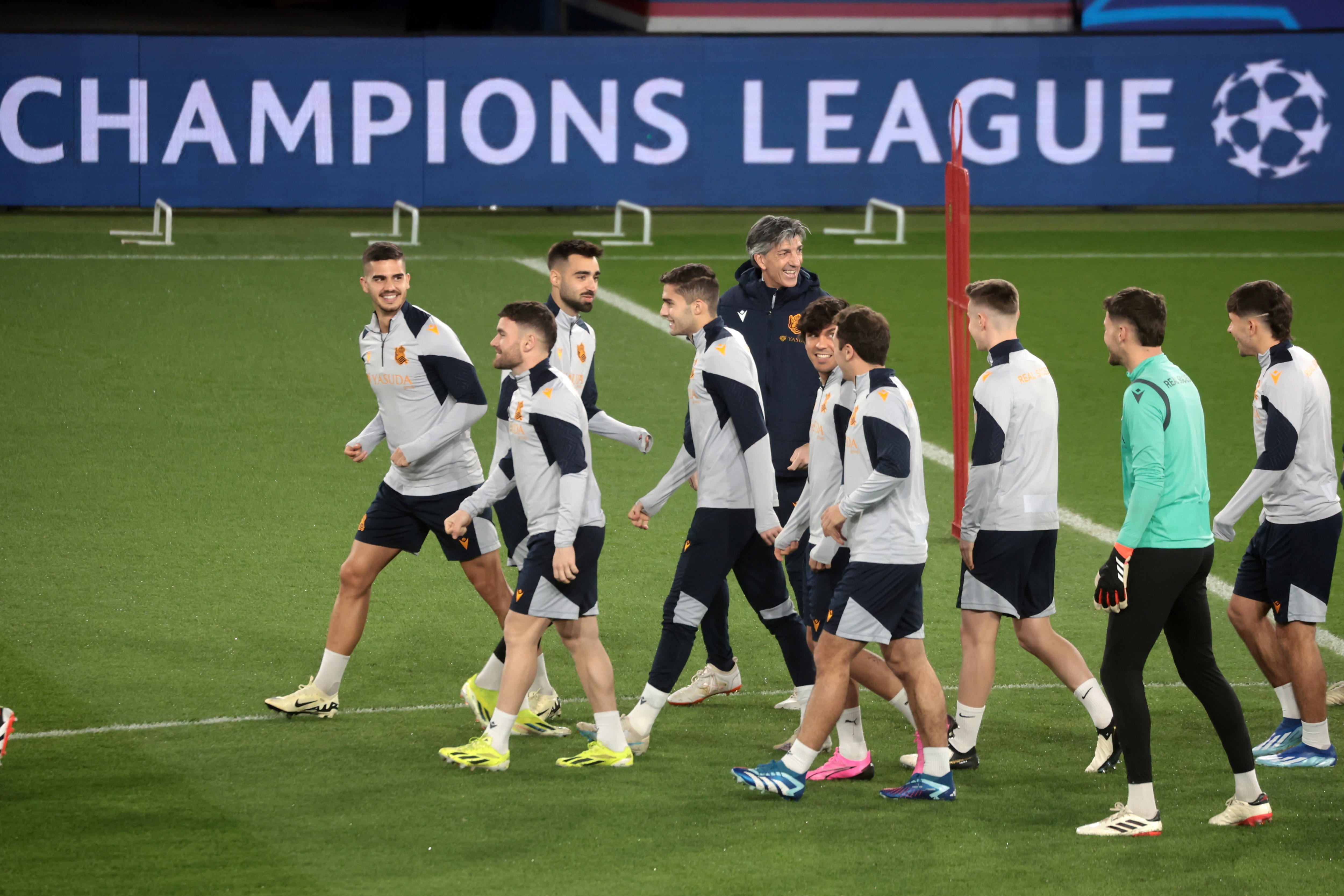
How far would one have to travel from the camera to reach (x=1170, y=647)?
20.9 feet

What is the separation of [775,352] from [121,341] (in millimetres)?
9245

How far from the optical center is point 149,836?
6180 millimetres

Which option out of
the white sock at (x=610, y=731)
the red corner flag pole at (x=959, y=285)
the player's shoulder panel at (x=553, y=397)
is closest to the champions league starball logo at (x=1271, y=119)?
the red corner flag pole at (x=959, y=285)

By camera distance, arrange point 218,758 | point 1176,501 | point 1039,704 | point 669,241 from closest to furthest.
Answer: point 1176,501
point 218,758
point 1039,704
point 669,241

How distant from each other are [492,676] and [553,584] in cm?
84

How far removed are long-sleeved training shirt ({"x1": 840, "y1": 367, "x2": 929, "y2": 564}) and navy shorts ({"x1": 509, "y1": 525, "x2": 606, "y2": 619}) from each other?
3.51 feet

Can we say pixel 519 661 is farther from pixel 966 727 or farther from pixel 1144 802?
pixel 1144 802

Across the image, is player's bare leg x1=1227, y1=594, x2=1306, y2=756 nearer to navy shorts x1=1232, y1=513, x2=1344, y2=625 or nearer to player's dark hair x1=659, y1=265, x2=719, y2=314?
navy shorts x1=1232, y1=513, x2=1344, y2=625

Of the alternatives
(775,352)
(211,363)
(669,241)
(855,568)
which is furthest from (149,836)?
(669,241)

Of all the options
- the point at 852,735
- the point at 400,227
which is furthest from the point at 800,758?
the point at 400,227

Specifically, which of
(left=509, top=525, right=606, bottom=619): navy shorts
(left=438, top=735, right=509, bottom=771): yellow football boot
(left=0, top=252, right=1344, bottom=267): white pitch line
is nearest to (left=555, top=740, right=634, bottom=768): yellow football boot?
(left=438, top=735, right=509, bottom=771): yellow football boot

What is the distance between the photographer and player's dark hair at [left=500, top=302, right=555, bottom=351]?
6.88 meters

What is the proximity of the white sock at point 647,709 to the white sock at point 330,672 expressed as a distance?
4.53 ft

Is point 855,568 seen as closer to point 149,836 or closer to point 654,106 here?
point 149,836
